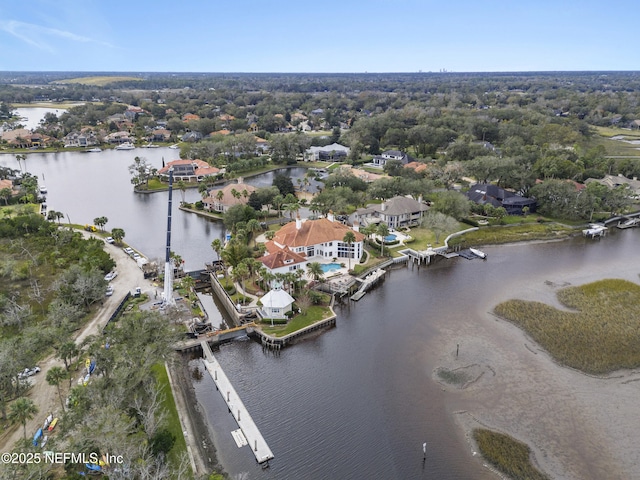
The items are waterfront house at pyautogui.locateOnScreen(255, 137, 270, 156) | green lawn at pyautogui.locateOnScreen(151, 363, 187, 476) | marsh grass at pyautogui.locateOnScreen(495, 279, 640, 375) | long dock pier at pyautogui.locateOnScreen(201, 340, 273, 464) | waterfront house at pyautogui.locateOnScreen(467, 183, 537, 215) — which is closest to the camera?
green lawn at pyautogui.locateOnScreen(151, 363, 187, 476)

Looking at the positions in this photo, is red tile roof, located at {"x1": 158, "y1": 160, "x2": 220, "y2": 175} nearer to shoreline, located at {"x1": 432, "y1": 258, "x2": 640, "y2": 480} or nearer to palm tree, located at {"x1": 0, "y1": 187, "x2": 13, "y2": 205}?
palm tree, located at {"x1": 0, "y1": 187, "x2": 13, "y2": 205}

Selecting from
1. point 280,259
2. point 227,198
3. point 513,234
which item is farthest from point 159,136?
point 513,234

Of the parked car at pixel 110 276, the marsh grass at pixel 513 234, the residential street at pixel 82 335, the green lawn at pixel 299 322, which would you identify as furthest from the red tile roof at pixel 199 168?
the green lawn at pixel 299 322

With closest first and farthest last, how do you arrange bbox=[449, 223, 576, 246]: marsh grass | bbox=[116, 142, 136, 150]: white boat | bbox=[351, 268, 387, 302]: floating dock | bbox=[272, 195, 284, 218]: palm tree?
bbox=[351, 268, 387, 302]: floating dock
bbox=[449, 223, 576, 246]: marsh grass
bbox=[272, 195, 284, 218]: palm tree
bbox=[116, 142, 136, 150]: white boat

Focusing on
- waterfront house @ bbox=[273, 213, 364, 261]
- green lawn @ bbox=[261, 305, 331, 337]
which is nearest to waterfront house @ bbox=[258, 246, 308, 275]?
waterfront house @ bbox=[273, 213, 364, 261]

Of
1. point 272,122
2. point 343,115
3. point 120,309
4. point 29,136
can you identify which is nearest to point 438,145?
point 272,122

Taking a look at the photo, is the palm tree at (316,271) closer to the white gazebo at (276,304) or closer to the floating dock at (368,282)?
the floating dock at (368,282)

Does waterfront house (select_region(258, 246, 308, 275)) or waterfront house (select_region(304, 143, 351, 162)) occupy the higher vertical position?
waterfront house (select_region(304, 143, 351, 162))
